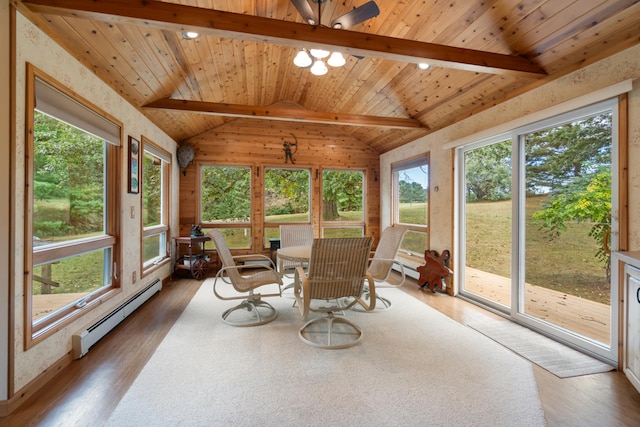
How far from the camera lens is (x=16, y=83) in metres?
1.77

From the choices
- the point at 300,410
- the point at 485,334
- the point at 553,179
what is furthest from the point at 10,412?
the point at 553,179

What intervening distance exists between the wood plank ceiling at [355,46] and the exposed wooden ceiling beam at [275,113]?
0.7 inches

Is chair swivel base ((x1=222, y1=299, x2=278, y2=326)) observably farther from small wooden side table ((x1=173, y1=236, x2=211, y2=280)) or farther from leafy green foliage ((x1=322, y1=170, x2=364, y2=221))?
leafy green foliage ((x1=322, y1=170, x2=364, y2=221))

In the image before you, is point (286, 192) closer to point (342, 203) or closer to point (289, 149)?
point (289, 149)

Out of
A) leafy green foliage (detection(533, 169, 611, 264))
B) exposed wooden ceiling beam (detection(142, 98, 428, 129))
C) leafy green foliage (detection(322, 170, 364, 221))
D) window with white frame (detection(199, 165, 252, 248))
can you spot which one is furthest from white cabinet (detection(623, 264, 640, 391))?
window with white frame (detection(199, 165, 252, 248))

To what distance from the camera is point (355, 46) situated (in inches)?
94.6

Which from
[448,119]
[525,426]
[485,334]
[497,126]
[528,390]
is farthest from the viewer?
[448,119]

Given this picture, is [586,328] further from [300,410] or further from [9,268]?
[9,268]

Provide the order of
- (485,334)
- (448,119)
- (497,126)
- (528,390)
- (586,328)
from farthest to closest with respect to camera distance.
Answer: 1. (448,119)
2. (497,126)
3. (485,334)
4. (586,328)
5. (528,390)

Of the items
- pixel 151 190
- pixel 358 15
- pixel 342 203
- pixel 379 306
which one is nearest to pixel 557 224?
pixel 379 306

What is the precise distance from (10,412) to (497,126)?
15.1ft

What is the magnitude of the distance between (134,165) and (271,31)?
2339 mm

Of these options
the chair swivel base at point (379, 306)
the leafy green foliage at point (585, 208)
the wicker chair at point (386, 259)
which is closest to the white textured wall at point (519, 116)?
the leafy green foliage at point (585, 208)

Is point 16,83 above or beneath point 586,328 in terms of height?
above
